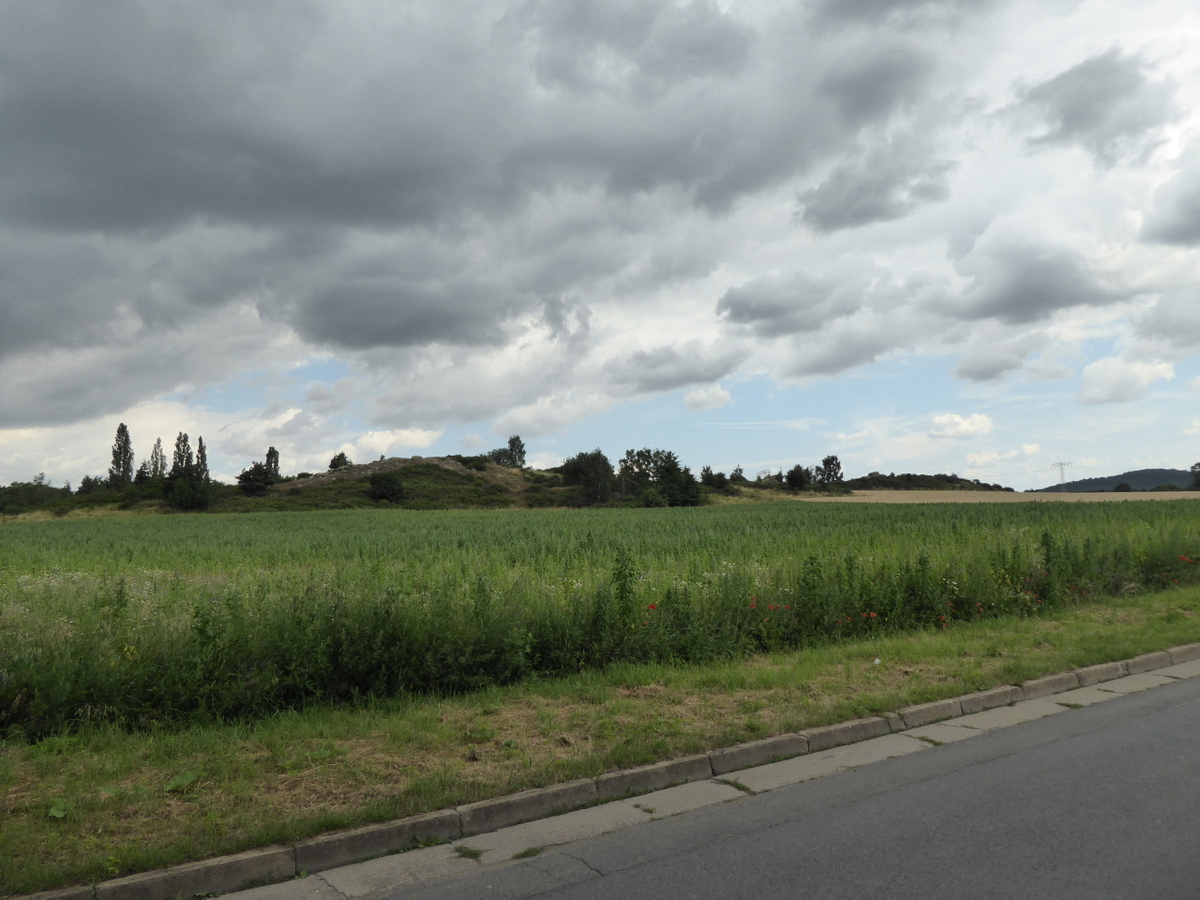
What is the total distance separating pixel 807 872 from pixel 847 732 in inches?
114

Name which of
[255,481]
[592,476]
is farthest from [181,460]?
[592,476]

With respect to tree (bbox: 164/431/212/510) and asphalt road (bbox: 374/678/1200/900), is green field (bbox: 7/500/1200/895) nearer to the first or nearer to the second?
asphalt road (bbox: 374/678/1200/900)

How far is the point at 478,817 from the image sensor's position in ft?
16.8

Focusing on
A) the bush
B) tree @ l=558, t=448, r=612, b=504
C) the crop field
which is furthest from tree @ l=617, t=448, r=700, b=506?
the crop field

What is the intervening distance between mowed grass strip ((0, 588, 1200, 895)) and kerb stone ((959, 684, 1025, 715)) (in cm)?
21

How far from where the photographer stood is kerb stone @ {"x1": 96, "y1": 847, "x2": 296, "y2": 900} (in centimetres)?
423

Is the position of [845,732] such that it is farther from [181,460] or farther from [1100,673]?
[181,460]

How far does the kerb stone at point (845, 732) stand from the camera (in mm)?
6715

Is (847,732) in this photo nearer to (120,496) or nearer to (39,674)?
(39,674)

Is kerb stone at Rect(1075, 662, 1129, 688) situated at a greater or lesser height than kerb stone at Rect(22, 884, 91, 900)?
greater

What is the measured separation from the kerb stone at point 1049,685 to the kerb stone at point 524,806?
556 centimetres

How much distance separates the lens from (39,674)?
7.20 metres

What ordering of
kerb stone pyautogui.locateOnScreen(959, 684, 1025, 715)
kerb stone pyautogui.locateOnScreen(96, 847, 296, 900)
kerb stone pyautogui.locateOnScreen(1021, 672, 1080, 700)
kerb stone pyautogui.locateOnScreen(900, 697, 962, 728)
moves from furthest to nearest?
1. kerb stone pyautogui.locateOnScreen(1021, 672, 1080, 700)
2. kerb stone pyautogui.locateOnScreen(959, 684, 1025, 715)
3. kerb stone pyautogui.locateOnScreen(900, 697, 962, 728)
4. kerb stone pyautogui.locateOnScreen(96, 847, 296, 900)

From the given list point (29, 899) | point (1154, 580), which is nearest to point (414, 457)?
point (1154, 580)
